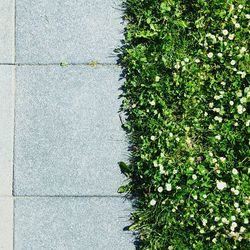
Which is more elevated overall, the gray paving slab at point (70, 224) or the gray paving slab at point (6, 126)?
the gray paving slab at point (6, 126)

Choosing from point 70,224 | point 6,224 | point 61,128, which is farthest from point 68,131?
point 6,224

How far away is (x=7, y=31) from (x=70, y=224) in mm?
1562

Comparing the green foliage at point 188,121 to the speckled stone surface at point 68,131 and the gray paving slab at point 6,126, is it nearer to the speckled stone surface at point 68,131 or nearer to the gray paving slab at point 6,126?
the speckled stone surface at point 68,131

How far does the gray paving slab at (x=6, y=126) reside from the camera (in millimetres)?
4719

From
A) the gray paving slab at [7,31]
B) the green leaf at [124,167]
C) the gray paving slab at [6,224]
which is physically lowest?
the gray paving slab at [6,224]

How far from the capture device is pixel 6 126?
15.6 ft

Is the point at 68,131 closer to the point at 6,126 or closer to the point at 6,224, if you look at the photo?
the point at 6,126

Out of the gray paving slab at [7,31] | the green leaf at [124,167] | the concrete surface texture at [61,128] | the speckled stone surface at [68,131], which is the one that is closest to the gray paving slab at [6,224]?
the concrete surface texture at [61,128]

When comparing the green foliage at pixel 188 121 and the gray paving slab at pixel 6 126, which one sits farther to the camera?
the gray paving slab at pixel 6 126

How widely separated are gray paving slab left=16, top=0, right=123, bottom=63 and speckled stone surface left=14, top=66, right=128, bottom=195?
10cm

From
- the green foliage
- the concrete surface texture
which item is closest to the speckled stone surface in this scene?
the concrete surface texture

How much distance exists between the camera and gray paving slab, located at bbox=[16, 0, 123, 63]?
15.8ft

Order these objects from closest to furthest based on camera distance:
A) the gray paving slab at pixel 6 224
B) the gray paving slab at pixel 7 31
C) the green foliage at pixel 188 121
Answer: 1. the green foliage at pixel 188 121
2. the gray paving slab at pixel 6 224
3. the gray paving slab at pixel 7 31

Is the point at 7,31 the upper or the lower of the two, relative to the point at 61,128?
upper
